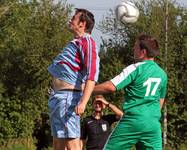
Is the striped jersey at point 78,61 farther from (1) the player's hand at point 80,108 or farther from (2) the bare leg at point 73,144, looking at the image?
(2) the bare leg at point 73,144

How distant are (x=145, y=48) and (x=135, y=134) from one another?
85cm

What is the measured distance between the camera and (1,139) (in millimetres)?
27609

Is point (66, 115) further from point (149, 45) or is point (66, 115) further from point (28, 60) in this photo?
point (28, 60)

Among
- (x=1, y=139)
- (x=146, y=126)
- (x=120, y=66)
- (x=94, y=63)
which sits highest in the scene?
(x=94, y=63)

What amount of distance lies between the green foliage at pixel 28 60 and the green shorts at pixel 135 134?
21.4 metres

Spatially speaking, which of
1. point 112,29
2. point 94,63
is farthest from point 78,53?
point 112,29

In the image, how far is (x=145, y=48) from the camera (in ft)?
21.6

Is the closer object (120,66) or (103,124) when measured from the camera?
(103,124)

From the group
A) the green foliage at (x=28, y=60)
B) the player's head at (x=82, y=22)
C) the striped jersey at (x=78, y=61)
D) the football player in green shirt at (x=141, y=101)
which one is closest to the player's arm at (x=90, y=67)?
the striped jersey at (x=78, y=61)

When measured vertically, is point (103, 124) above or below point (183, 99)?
above

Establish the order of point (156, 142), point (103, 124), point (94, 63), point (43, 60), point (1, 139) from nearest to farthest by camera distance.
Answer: point (94, 63), point (156, 142), point (103, 124), point (1, 139), point (43, 60)

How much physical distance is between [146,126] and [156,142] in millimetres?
226

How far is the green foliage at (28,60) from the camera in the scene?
28531 mm

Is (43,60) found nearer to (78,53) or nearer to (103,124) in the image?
(103,124)
